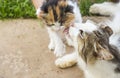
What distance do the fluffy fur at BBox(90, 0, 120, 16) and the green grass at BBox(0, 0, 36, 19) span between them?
0.71m

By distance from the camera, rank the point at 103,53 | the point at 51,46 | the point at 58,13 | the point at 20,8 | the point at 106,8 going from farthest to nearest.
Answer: the point at 20,8 < the point at 106,8 < the point at 51,46 < the point at 58,13 < the point at 103,53

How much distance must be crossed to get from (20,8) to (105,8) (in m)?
1.04

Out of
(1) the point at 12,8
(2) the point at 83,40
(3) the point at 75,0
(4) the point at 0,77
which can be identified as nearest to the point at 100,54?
(2) the point at 83,40

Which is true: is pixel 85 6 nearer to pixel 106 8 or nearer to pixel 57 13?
pixel 106 8

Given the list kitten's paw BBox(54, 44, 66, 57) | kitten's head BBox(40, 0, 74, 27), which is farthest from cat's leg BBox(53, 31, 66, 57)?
kitten's head BBox(40, 0, 74, 27)

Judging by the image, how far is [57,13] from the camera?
119 inches

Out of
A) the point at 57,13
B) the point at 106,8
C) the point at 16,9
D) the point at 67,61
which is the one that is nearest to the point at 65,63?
the point at 67,61

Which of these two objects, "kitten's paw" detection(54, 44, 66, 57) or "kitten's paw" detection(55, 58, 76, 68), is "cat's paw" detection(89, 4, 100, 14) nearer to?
"kitten's paw" detection(54, 44, 66, 57)

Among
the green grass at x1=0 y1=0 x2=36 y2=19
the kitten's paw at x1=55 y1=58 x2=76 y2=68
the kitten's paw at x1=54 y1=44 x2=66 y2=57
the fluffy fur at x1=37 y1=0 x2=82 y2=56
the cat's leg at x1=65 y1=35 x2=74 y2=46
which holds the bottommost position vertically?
the kitten's paw at x1=55 y1=58 x2=76 y2=68

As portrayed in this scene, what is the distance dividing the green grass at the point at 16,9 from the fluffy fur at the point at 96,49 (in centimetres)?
146

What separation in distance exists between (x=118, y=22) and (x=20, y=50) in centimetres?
105

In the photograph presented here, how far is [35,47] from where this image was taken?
3.79m

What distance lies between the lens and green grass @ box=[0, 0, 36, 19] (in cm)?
432

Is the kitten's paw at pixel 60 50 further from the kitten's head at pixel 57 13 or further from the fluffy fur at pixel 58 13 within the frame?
the kitten's head at pixel 57 13
